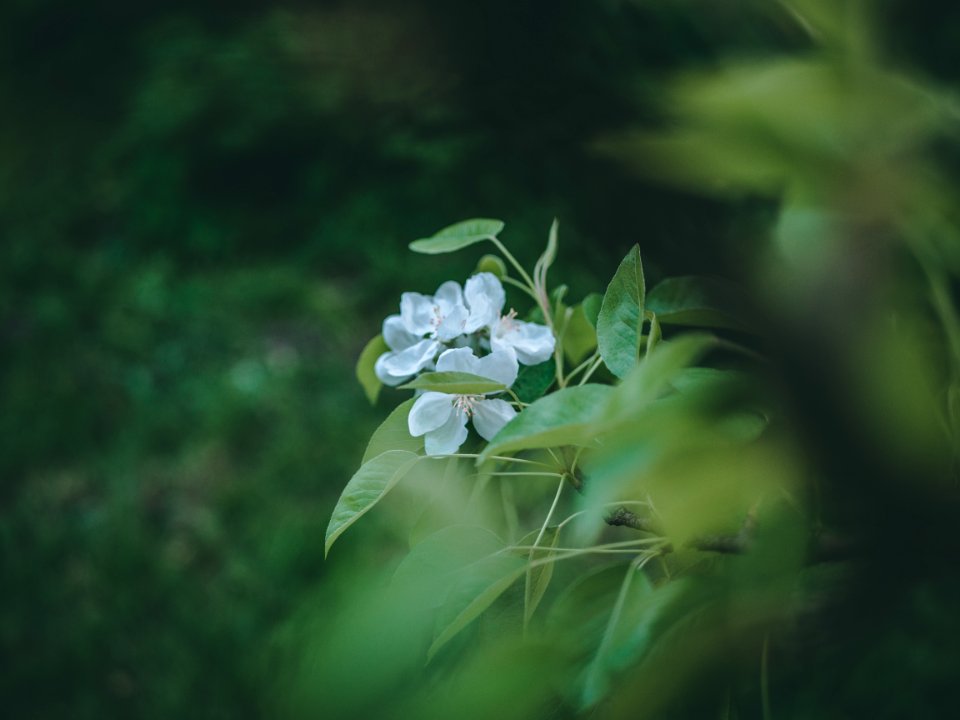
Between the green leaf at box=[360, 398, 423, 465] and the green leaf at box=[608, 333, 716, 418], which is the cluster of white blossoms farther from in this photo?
the green leaf at box=[608, 333, 716, 418]

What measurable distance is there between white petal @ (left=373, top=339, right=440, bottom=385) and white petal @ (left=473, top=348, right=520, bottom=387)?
0.22 ft

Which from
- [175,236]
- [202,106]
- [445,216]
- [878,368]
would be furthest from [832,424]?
[202,106]

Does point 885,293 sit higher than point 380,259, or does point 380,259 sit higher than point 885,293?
point 885,293

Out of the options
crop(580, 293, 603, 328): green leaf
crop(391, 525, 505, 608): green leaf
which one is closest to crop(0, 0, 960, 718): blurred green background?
crop(580, 293, 603, 328): green leaf

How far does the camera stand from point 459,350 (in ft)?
1.86

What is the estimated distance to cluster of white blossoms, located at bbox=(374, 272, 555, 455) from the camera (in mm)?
572

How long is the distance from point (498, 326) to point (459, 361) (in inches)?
2.6

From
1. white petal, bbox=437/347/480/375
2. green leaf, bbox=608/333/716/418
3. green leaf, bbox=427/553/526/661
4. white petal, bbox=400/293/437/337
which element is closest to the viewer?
green leaf, bbox=608/333/716/418

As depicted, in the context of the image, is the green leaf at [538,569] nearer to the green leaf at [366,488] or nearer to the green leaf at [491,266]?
the green leaf at [366,488]

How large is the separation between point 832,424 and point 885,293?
52 mm

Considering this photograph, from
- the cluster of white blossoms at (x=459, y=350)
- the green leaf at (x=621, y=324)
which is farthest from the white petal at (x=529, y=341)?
the green leaf at (x=621, y=324)

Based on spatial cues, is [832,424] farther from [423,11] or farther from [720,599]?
[423,11]

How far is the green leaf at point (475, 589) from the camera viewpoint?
0.45 m

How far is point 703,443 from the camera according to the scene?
0.30 metres
